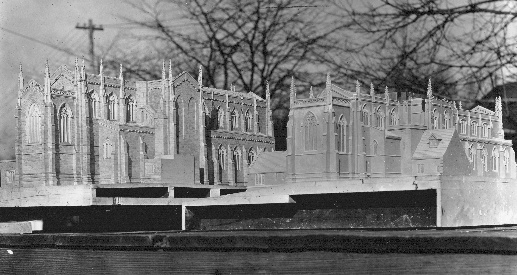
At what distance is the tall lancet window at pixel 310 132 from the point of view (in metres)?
22.9

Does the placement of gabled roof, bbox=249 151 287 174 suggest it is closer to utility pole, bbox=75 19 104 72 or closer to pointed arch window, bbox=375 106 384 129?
pointed arch window, bbox=375 106 384 129

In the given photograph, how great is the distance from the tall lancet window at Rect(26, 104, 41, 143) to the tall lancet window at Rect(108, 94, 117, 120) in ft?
10.5

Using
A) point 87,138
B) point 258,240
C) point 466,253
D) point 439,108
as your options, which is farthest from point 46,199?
point 87,138

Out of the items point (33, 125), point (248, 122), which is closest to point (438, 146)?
point (248, 122)

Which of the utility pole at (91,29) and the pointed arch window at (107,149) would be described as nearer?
the utility pole at (91,29)

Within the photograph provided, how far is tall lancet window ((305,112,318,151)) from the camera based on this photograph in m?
22.9

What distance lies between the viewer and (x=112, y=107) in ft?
124

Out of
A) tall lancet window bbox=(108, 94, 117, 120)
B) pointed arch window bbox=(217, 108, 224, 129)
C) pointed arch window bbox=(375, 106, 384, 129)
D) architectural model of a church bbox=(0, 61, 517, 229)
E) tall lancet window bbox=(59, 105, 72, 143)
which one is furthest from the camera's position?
tall lancet window bbox=(108, 94, 117, 120)

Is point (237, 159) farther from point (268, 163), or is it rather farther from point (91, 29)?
point (91, 29)

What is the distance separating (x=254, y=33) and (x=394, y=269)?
13.0 metres

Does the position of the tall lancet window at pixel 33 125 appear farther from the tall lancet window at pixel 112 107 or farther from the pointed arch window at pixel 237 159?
the pointed arch window at pixel 237 159

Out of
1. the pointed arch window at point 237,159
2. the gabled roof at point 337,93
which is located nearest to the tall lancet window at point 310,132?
the gabled roof at point 337,93

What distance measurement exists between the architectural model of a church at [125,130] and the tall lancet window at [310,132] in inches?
138

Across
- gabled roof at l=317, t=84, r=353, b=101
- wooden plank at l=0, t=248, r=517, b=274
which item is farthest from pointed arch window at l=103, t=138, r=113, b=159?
wooden plank at l=0, t=248, r=517, b=274
